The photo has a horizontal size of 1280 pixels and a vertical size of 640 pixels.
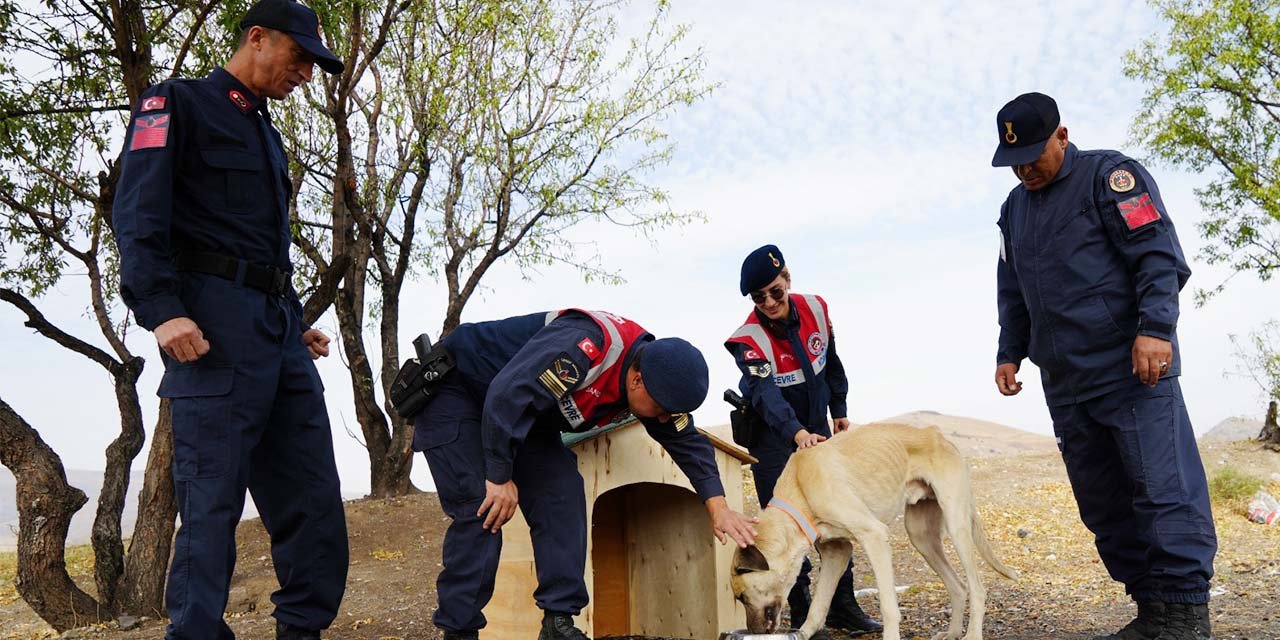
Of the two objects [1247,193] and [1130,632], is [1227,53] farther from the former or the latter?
[1130,632]

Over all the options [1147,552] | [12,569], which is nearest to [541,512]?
[1147,552]

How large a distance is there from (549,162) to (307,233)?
3.50 meters

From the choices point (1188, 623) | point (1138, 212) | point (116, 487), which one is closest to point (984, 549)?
point (1188, 623)

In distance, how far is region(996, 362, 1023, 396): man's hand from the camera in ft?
17.1

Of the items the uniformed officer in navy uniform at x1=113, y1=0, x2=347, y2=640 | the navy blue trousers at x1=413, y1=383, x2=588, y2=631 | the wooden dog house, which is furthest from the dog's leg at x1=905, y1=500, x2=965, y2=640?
the uniformed officer in navy uniform at x1=113, y1=0, x2=347, y2=640

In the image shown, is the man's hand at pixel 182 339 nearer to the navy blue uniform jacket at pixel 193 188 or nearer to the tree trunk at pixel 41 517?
the navy blue uniform jacket at pixel 193 188

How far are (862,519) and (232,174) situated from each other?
10.5ft

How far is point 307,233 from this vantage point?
13.3m

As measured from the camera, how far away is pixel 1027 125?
4531mm

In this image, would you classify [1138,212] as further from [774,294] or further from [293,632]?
[293,632]

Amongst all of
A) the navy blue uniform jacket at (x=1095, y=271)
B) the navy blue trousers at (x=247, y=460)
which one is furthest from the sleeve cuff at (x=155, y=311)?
the navy blue uniform jacket at (x=1095, y=271)

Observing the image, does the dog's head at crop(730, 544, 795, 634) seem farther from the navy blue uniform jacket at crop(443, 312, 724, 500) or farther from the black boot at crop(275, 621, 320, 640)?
the black boot at crop(275, 621, 320, 640)

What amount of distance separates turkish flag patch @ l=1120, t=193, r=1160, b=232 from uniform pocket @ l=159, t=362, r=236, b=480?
3943mm

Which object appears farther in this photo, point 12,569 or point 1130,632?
point 12,569
